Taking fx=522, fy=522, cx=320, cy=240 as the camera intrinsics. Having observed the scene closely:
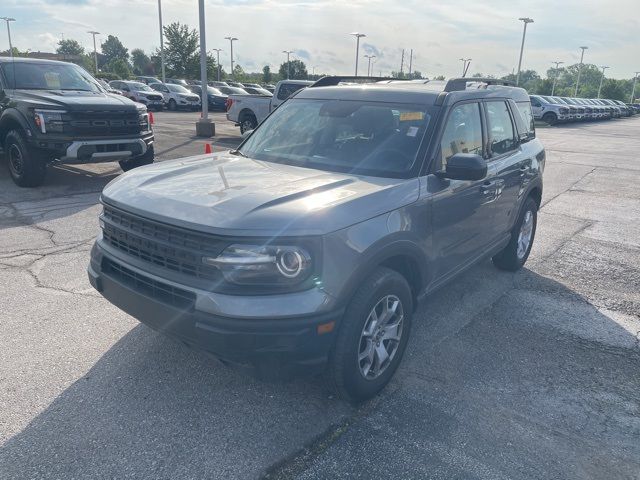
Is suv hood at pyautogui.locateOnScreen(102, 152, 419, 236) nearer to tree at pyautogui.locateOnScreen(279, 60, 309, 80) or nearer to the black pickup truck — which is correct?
Answer: the black pickup truck

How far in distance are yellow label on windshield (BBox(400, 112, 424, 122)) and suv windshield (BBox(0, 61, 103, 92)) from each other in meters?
7.39

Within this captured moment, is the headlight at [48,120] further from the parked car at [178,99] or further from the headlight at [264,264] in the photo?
the parked car at [178,99]

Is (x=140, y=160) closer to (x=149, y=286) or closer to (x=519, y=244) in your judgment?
(x=519, y=244)

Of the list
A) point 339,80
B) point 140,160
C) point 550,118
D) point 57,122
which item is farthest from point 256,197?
point 550,118

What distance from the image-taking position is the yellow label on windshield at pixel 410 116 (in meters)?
3.75

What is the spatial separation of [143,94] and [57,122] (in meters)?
22.7

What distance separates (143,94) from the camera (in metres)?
29.0

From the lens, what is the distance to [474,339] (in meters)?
4.12

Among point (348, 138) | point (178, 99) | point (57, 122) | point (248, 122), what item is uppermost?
point (348, 138)

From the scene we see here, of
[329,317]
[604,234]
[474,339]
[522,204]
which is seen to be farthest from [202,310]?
[604,234]

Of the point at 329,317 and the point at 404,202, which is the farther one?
the point at 404,202

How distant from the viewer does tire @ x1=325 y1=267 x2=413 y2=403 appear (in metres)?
2.87

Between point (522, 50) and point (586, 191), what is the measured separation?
48.0m

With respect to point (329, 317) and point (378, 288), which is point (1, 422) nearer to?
point (329, 317)
